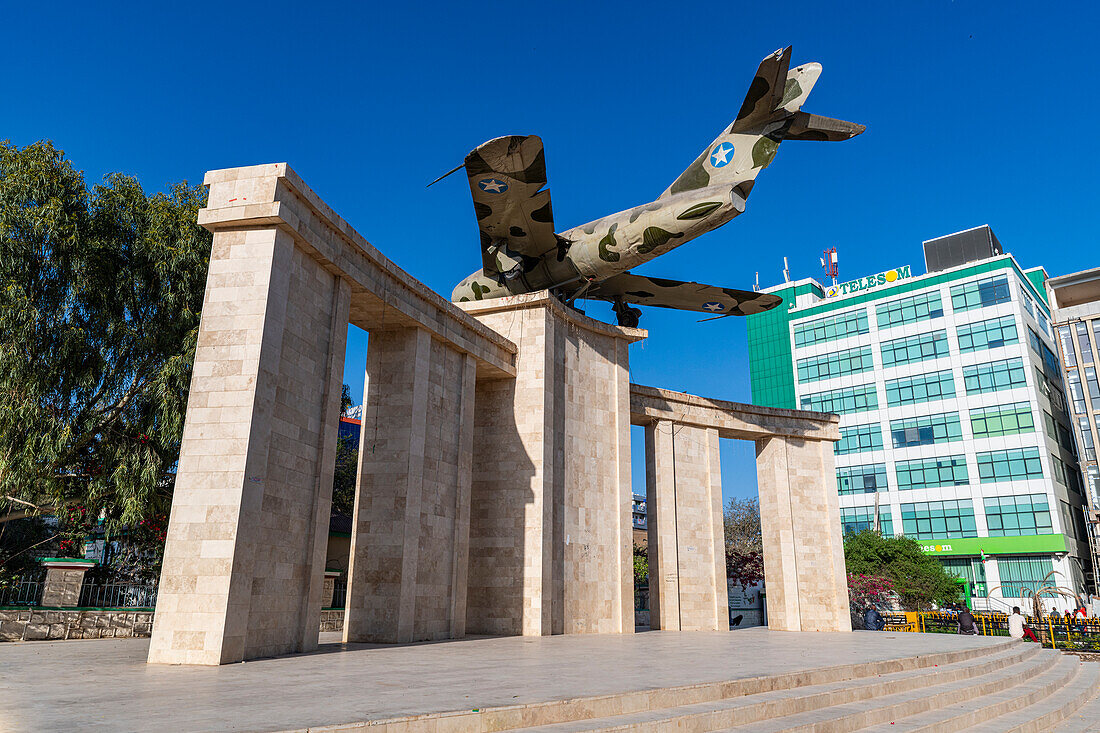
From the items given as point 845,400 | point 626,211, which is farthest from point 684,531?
point 845,400

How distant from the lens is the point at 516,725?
6527mm

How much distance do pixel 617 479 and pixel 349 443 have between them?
2373cm

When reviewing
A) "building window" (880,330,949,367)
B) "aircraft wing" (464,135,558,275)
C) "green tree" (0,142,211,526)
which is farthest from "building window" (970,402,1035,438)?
"green tree" (0,142,211,526)

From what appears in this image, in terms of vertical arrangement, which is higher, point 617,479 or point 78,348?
point 78,348

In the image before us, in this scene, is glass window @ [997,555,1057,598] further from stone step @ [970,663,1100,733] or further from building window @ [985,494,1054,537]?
stone step @ [970,663,1100,733]

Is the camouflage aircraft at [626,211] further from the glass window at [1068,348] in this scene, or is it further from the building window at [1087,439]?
the glass window at [1068,348]

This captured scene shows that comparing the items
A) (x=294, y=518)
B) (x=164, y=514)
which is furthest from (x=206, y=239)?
(x=294, y=518)

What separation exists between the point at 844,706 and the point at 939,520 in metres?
54.8

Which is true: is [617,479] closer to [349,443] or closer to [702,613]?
[702,613]

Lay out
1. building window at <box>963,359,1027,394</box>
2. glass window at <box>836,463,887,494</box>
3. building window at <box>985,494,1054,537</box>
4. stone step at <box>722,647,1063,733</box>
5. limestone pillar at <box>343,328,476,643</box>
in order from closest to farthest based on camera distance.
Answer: stone step at <box>722,647,1063,733</box> → limestone pillar at <box>343,328,476,643</box> → building window at <box>985,494,1054,537</box> → building window at <box>963,359,1027,394</box> → glass window at <box>836,463,887,494</box>

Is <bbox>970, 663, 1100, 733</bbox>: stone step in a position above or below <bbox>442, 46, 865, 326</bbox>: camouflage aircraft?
below

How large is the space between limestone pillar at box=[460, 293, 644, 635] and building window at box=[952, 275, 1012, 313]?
47.3 meters

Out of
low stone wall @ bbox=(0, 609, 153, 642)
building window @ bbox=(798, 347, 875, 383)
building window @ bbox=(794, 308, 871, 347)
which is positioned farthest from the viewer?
building window @ bbox=(794, 308, 871, 347)

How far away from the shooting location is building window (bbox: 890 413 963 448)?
57.4 m
